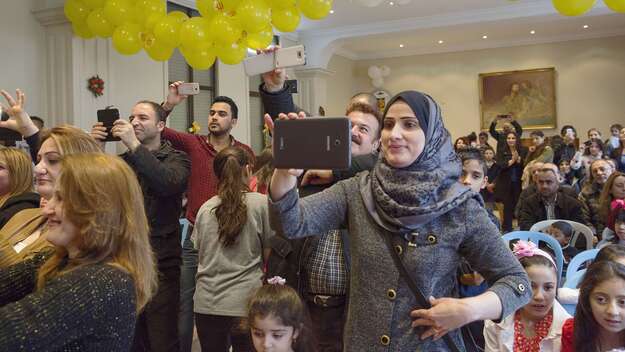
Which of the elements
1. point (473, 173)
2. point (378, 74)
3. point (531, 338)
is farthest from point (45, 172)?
point (378, 74)

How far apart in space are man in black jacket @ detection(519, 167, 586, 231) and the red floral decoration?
4.33 m

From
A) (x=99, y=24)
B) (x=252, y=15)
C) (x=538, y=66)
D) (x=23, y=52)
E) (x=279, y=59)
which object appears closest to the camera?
(x=279, y=59)

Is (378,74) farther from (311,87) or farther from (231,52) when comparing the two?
(231,52)

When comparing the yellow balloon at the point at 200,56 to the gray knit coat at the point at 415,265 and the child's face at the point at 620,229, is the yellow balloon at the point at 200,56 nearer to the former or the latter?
the child's face at the point at 620,229

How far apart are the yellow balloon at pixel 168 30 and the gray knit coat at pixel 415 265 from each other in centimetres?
349

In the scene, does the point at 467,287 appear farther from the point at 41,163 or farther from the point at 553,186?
the point at 553,186

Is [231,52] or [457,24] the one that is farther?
[457,24]

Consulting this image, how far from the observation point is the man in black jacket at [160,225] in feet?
8.99

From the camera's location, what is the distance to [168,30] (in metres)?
4.54

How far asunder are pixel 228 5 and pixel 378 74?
888 cm

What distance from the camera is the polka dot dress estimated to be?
2299mm

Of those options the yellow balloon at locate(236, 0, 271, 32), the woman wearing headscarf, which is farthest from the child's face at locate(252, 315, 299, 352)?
the yellow balloon at locate(236, 0, 271, 32)

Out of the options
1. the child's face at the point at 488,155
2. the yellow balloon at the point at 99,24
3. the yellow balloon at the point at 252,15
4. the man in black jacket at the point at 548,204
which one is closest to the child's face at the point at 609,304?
the man in black jacket at the point at 548,204

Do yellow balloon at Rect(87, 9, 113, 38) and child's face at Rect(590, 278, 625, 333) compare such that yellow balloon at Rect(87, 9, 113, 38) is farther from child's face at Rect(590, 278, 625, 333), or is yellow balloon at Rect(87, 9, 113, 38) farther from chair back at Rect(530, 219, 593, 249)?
child's face at Rect(590, 278, 625, 333)
